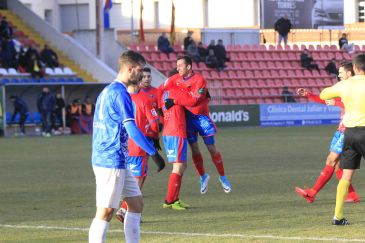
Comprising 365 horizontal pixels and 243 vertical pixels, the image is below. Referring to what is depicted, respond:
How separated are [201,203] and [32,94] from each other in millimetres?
26245

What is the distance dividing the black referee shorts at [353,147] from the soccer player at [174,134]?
107 inches

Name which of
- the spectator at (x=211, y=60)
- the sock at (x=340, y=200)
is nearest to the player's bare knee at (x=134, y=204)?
the sock at (x=340, y=200)

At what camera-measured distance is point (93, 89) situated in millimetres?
40156

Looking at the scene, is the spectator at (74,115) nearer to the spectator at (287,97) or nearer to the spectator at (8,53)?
the spectator at (8,53)

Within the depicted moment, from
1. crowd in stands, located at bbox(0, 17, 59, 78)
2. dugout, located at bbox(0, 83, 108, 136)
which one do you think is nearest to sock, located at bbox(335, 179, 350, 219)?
dugout, located at bbox(0, 83, 108, 136)

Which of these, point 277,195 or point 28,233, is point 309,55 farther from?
point 28,233

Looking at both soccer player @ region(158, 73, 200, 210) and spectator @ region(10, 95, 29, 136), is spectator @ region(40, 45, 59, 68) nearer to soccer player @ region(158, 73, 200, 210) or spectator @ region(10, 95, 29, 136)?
spectator @ region(10, 95, 29, 136)

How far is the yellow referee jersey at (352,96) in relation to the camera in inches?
449

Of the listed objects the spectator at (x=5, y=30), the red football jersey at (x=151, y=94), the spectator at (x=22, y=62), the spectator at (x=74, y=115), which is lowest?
the spectator at (x=74, y=115)


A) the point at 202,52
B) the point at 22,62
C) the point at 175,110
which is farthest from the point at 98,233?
the point at 202,52

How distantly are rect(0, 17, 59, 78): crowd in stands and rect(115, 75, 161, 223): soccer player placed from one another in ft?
85.4

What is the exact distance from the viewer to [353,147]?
11453 mm

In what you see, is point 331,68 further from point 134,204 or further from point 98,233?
point 98,233

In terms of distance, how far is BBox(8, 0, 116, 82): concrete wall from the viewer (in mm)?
40625
